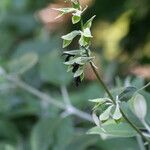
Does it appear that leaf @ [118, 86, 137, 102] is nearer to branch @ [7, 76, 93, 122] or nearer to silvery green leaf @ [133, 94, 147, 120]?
silvery green leaf @ [133, 94, 147, 120]

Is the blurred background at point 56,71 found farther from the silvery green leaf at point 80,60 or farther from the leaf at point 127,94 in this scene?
the silvery green leaf at point 80,60

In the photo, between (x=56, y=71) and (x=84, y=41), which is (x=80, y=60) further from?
(x=56, y=71)

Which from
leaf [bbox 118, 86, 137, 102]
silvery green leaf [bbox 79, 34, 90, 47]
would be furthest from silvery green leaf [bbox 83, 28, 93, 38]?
leaf [bbox 118, 86, 137, 102]

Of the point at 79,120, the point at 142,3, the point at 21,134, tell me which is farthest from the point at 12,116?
the point at 142,3

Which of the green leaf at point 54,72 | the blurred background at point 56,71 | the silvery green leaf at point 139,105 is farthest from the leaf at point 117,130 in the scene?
the green leaf at point 54,72

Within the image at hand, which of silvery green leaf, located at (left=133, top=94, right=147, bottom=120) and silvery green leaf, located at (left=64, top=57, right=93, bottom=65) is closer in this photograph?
silvery green leaf, located at (left=64, top=57, right=93, bottom=65)

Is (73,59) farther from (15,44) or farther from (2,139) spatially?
(15,44)
